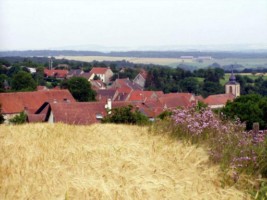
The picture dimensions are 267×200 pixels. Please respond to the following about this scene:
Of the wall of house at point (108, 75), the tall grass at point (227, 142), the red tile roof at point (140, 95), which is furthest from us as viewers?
the wall of house at point (108, 75)

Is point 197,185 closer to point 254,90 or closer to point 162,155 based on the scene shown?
point 162,155

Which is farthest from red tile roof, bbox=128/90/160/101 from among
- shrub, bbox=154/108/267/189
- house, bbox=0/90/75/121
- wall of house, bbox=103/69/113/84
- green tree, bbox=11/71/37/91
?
shrub, bbox=154/108/267/189

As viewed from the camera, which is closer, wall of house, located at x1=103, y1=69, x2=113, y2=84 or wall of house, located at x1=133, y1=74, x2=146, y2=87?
wall of house, located at x1=133, y1=74, x2=146, y2=87

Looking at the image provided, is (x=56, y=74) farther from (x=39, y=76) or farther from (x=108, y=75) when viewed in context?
(x=39, y=76)

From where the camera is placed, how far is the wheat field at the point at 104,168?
4.65m

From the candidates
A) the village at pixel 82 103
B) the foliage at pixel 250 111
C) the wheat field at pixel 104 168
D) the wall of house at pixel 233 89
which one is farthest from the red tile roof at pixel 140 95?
the wheat field at pixel 104 168

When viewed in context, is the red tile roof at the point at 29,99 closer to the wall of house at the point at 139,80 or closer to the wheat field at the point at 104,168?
the wheat field at the point at 104,168

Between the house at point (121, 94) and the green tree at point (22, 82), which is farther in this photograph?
the house at point (121, 94)

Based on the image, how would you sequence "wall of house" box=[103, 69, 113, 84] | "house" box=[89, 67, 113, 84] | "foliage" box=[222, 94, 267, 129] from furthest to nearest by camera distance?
"wall of house" box=[103, 69, 113, 84], "house" box=[89, 67, 113, 84], "foliage" box=[222, 94, 267, 129]

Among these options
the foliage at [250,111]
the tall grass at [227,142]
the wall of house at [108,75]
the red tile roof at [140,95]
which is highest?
the tall grass at [227,142]

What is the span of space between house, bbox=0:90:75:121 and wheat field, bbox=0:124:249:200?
140 feet

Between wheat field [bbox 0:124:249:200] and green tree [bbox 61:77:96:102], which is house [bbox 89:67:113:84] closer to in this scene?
green tree [bbox 61:77:96:102]

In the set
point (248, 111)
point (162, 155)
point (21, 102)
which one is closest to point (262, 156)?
point (162, 155)

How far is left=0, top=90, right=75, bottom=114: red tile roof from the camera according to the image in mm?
50781
